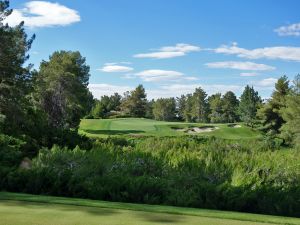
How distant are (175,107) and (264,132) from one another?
72973 mm

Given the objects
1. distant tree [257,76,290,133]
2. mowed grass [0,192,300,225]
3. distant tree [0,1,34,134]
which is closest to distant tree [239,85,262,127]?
distant tree [257,76,290,133]

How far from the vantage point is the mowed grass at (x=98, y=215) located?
6.18 m

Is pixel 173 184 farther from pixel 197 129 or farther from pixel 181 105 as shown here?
pixel 181 105

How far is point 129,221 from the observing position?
20.6 feet

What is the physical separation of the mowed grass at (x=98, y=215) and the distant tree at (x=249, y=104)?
8043cm

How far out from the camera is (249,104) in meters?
95.5

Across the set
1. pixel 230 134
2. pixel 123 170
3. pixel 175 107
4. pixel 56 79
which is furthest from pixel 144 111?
pixel 123 170

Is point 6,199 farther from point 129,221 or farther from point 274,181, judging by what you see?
point 274,181

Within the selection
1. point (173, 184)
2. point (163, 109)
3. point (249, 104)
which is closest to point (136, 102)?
point (163, 109)

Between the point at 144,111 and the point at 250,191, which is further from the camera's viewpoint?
the point at 144,111

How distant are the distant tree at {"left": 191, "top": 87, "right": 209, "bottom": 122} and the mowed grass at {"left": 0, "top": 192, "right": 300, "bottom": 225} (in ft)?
399

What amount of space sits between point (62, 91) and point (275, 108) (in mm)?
31328

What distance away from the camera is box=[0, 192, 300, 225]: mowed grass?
6.18 metres

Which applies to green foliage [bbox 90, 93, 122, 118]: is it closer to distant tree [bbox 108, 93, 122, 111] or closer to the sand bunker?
distant tree [bbox 108, 93, 122, 111]
